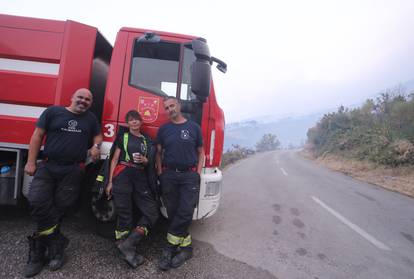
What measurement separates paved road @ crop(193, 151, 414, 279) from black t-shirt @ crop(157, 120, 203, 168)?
1.36 m

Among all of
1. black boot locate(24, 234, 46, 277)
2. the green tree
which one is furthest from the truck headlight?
the green tree

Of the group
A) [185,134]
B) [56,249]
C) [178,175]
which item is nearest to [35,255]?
[56,249]

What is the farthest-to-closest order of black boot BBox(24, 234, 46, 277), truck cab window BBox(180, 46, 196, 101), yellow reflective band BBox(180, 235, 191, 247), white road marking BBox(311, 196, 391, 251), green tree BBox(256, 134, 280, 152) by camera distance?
1. green tree BBox(256, 134, 280, 152)
2. white road marking BBox(311, 196, 391, 251)
3. truck cab window BBox(180, 46, 196, 101)
4. yellow reflective band BBox(180, 235, 191, 247)
5. black boot BBox(24, 234, 46, 277)

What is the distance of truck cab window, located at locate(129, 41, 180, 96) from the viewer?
290 cm

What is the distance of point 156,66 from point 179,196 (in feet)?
5.39

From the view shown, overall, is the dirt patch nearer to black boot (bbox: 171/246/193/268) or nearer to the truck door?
black boot (bbox: 171/246/193/268)

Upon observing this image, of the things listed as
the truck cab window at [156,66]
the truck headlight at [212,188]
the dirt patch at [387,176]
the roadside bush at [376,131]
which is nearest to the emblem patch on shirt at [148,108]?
the truck cab window at [156,66]

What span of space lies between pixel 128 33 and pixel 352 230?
4726 millimetres

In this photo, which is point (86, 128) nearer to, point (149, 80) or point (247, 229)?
point (149, 80)

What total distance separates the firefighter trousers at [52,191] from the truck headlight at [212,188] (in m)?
1.45

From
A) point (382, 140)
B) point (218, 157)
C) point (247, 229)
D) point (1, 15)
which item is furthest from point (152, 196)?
point (382, 140)

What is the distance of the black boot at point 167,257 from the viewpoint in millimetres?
2490

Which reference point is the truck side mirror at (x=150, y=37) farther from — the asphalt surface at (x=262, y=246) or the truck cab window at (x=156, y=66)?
the asphalt surface at (x=262, y=246)

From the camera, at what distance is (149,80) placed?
9.60 ft
